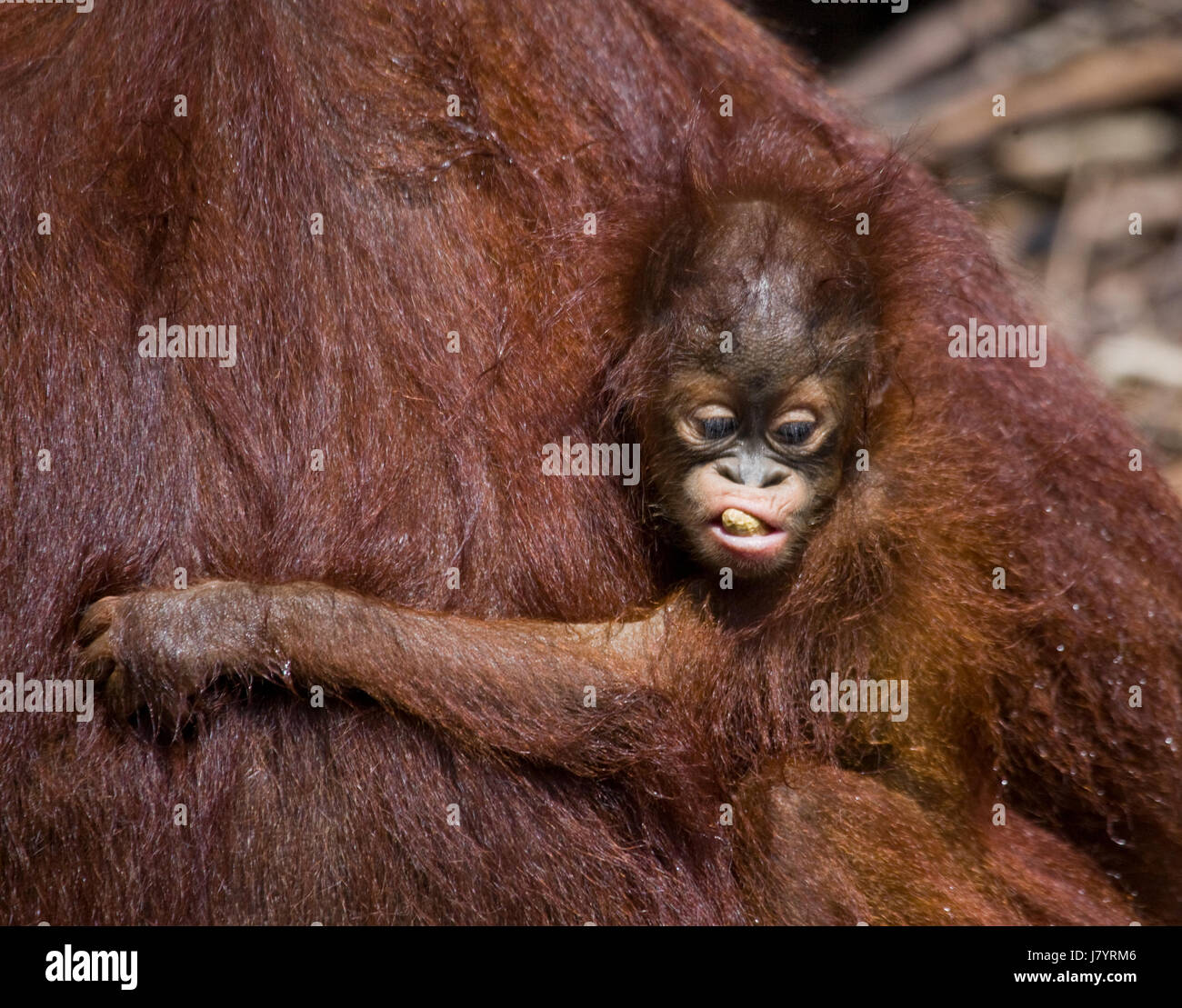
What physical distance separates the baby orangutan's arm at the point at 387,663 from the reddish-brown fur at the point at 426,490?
0.06m

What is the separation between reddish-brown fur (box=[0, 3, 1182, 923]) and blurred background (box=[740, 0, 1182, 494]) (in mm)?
2795

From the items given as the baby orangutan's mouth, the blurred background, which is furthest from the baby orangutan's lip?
the blurred background

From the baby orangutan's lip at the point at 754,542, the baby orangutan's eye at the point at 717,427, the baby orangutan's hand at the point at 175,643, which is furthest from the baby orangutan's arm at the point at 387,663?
the baby orangutan's eye at the point at 717,427

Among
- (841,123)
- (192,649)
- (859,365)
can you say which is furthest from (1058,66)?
(192,649)

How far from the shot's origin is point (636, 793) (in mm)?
2318

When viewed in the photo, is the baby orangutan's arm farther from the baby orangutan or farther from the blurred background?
the blurred background

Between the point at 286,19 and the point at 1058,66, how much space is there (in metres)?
4.02

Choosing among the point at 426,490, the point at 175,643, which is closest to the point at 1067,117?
the point at 426,490

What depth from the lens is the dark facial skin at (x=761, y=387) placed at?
242 centimetres

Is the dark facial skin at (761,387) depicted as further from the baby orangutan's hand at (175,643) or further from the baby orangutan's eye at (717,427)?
the baby orangutan's hand at (175,643)

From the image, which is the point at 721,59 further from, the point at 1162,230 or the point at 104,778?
the point at 1162,230

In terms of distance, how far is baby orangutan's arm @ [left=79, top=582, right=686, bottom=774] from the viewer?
217 centimetres

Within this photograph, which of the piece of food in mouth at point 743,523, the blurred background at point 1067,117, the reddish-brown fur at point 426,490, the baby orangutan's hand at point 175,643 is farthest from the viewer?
the blurred background at point 1067,117

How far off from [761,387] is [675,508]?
0.79 ft
